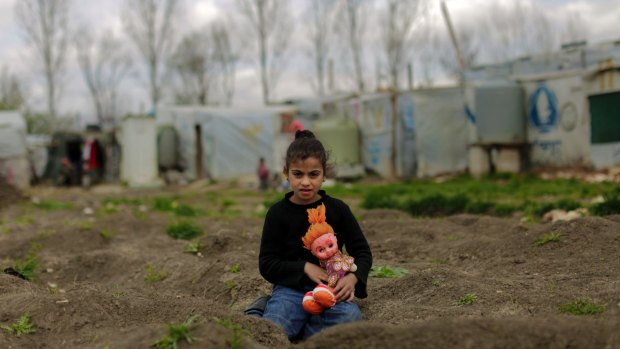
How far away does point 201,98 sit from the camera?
1911 inches

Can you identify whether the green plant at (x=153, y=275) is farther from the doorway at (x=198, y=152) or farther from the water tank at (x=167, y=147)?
the water tank at (x=167, y=147)

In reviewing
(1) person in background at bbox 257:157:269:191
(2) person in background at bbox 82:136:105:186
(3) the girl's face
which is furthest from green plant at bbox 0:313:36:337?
(2) person in background at bbox 82:136:105:186

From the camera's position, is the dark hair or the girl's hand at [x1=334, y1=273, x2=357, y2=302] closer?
the girl's hand at [x1=334, y1=273, x2=357, y2=302]

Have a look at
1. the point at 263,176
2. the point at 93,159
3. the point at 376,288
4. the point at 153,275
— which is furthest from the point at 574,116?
the point at 93,159

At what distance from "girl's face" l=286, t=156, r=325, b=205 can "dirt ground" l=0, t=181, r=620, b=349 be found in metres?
0.77

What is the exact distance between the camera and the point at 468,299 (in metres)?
4.45

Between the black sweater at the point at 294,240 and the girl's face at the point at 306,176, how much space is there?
→ 0.11 metres

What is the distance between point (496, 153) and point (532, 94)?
175 centimetres

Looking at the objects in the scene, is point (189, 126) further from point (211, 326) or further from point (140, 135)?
point (211, 326)

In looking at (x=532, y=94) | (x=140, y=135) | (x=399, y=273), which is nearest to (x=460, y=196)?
(x=399, y=273)

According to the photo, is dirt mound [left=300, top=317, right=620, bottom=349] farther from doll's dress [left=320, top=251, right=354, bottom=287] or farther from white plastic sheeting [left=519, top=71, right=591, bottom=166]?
white plastic sheeting [left=519, top=71, right=591, bottom=166]

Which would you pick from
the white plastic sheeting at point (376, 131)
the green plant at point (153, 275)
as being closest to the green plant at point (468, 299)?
the green plant at point (153, 275)

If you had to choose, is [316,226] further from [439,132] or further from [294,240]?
[439,132]

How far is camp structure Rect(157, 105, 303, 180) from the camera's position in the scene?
82.6 feet
